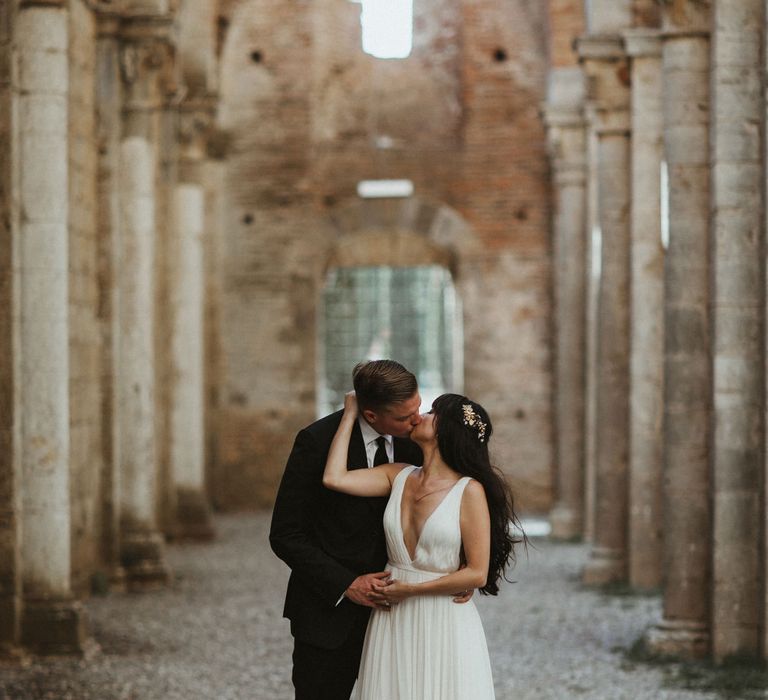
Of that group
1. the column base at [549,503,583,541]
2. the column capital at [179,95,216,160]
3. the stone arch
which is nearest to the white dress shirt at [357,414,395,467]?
the column base at [549,503,583,541]

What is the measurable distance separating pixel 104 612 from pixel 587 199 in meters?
7.48

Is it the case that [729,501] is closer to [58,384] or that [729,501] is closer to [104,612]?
[58,384]

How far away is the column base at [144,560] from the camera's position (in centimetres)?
1188

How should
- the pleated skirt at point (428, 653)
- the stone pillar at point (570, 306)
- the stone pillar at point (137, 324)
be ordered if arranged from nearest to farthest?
the pleated skirt at point (428, 653) → the stone pillar at point (137, 324) → the stone pillar at point (570, 306)

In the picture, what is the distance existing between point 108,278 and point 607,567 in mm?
4688

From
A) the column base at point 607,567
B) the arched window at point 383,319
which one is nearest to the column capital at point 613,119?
the column base at point 607,567

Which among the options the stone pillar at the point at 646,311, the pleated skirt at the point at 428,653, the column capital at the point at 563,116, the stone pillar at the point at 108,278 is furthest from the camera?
the column capital at the point at 563,116

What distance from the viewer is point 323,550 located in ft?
14.9

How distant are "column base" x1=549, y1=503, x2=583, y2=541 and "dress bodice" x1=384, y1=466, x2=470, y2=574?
11.4m

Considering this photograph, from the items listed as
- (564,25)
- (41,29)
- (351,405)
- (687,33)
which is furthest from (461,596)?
(564,25)

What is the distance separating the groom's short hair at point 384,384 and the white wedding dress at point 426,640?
11.6 inches

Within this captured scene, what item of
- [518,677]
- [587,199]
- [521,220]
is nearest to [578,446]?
[587,199]

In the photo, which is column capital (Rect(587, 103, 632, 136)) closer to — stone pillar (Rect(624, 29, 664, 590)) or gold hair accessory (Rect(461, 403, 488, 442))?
stone pillar (Rect(624, 29, 664, 590))

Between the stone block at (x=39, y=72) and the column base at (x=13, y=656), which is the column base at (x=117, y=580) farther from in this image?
the stone block at (x=39, y=72)
